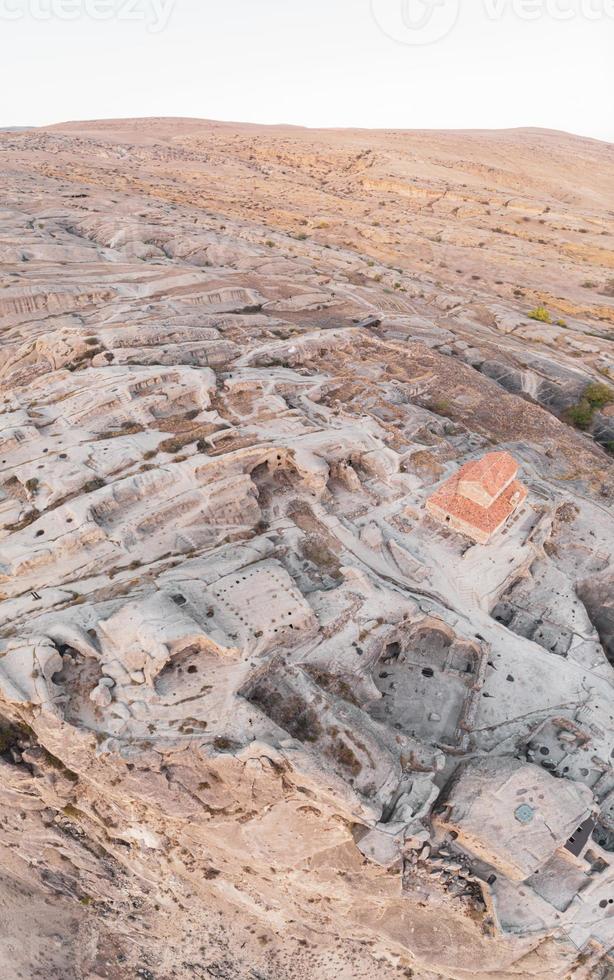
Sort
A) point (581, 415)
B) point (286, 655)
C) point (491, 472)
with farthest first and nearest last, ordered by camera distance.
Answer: point (581, 415)
point (491, 472)
point (286, 655)

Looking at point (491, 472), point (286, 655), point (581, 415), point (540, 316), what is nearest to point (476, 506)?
point (491, 472)

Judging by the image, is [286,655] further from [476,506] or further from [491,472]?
[491,472]

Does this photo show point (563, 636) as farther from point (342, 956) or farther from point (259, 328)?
point (259, 328)

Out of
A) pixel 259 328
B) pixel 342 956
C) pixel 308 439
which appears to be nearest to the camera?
pixel 342 956

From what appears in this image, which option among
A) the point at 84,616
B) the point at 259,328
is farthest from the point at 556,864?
the point at 259,328

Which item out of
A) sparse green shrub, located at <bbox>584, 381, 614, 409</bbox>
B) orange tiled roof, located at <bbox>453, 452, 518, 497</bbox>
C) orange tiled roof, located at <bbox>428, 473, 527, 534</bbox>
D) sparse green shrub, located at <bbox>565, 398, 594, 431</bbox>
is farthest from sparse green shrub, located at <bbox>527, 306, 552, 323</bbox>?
orange tiled roof, located at <bbox>453, 452, 518, 497</bbox>

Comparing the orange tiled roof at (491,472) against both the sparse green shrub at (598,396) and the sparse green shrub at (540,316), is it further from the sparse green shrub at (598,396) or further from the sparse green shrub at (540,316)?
the sparse green shrub at (540,316)
